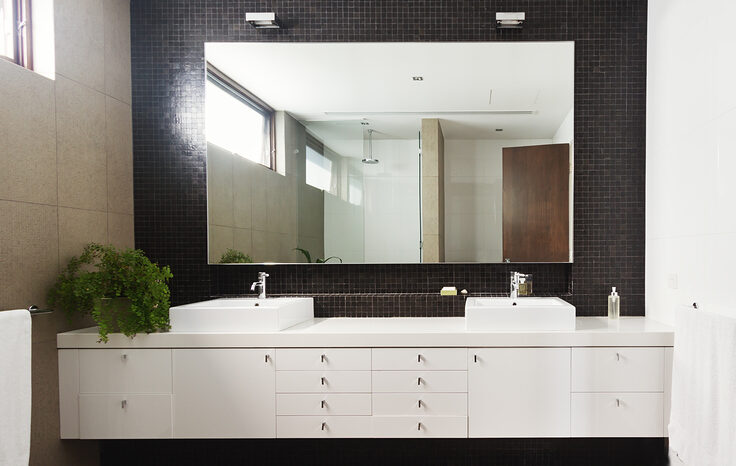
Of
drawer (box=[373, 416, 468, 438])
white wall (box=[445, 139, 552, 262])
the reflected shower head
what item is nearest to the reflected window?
the reflected shower head

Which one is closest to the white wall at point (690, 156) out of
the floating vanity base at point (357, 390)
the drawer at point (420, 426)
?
the floating vanity base at point (357, 390)

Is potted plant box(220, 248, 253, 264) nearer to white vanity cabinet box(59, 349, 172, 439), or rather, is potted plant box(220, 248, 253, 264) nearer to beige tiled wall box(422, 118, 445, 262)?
white vanity cabinet box(59, 349, 172, 439)

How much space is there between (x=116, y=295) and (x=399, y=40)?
6.52 ft

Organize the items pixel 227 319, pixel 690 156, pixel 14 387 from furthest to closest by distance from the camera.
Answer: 1. pixel 227 319
2. pixel 690 156
3. pixel 14 387

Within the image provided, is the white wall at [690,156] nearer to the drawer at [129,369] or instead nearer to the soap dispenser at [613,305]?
the soap dispenser at [613,305]

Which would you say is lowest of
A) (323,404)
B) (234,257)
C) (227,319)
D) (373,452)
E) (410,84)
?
(373,452)

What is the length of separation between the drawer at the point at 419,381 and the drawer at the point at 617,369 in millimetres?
531

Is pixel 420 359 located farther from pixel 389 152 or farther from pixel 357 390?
pixel 389 152

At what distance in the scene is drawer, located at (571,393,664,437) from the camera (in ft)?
7.22

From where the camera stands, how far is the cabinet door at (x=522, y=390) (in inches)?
87.6

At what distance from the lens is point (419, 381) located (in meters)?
2.25

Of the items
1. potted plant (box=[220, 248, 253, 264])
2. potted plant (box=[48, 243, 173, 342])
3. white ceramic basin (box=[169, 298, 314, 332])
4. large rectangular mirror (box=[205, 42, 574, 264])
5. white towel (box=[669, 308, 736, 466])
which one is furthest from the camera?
potted plant (box=[220, 248, 253, 264])

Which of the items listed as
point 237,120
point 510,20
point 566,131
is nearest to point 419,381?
point 566,131

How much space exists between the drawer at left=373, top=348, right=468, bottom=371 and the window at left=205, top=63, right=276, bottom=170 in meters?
1.25
